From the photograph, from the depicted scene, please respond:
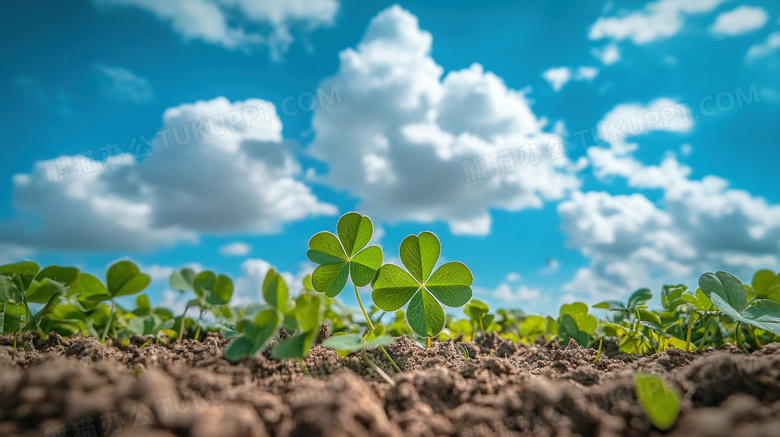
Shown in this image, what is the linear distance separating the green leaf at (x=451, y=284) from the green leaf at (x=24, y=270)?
214 cm

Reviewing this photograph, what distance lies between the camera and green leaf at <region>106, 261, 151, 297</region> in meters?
2.46

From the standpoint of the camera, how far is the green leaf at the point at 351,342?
1.62 meters

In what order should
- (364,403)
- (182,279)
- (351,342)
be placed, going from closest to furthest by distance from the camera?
1. (364,403)
2. (351,342)
3. (182,279)

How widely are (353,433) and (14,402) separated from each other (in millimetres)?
950

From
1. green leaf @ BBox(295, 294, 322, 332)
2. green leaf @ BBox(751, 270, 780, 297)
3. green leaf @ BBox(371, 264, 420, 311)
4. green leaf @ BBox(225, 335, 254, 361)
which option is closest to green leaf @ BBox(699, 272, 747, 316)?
green leaf @ BBox(751, 270, 780, 297)

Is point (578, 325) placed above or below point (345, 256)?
below

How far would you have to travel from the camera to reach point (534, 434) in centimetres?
118

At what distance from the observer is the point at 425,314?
2.17m

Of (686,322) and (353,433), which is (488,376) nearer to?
(353,433)

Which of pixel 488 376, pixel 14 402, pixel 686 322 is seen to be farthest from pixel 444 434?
pixel 686 322

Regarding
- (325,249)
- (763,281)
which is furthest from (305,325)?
(763,281)

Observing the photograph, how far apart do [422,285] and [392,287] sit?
0.16 m

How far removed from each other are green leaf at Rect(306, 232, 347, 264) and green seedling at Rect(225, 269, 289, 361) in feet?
1.93

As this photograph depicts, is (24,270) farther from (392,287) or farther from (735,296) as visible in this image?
(735,296)
